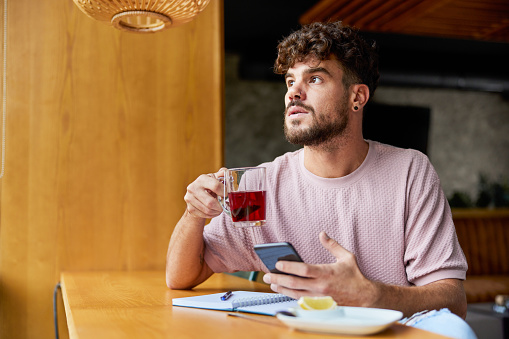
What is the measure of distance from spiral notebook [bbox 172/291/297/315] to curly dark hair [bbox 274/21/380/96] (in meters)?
0.81

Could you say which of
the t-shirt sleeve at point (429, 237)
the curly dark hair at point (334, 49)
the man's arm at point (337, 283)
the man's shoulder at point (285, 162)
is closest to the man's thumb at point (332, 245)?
the man's arm at point (337, 283)

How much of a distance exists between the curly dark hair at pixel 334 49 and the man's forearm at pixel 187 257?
2.05ft

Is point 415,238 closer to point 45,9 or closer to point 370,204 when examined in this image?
point 370,204

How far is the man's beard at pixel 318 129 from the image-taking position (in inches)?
68.1

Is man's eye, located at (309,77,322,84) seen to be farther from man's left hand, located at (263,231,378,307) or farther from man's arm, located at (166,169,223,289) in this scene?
man's left hand, located at (263,231,378,307)

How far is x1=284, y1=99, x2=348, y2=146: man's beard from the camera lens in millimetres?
1730

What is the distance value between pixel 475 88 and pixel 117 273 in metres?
6.77

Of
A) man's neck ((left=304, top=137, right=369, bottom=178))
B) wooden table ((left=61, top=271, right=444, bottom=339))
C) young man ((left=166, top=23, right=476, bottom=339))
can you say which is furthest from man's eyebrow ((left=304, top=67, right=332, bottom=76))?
wooden table ((left=61, top=271, right=444, bottom=339))

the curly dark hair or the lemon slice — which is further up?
the curly dark hair

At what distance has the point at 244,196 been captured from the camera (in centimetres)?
134

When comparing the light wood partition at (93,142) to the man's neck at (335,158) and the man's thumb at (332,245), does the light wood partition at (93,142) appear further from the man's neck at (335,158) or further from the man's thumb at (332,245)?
the man's thumb at (332,245)

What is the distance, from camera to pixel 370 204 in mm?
1692

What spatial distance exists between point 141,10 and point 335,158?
2.43ft

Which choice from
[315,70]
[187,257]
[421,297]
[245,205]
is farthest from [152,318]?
[315,70]
